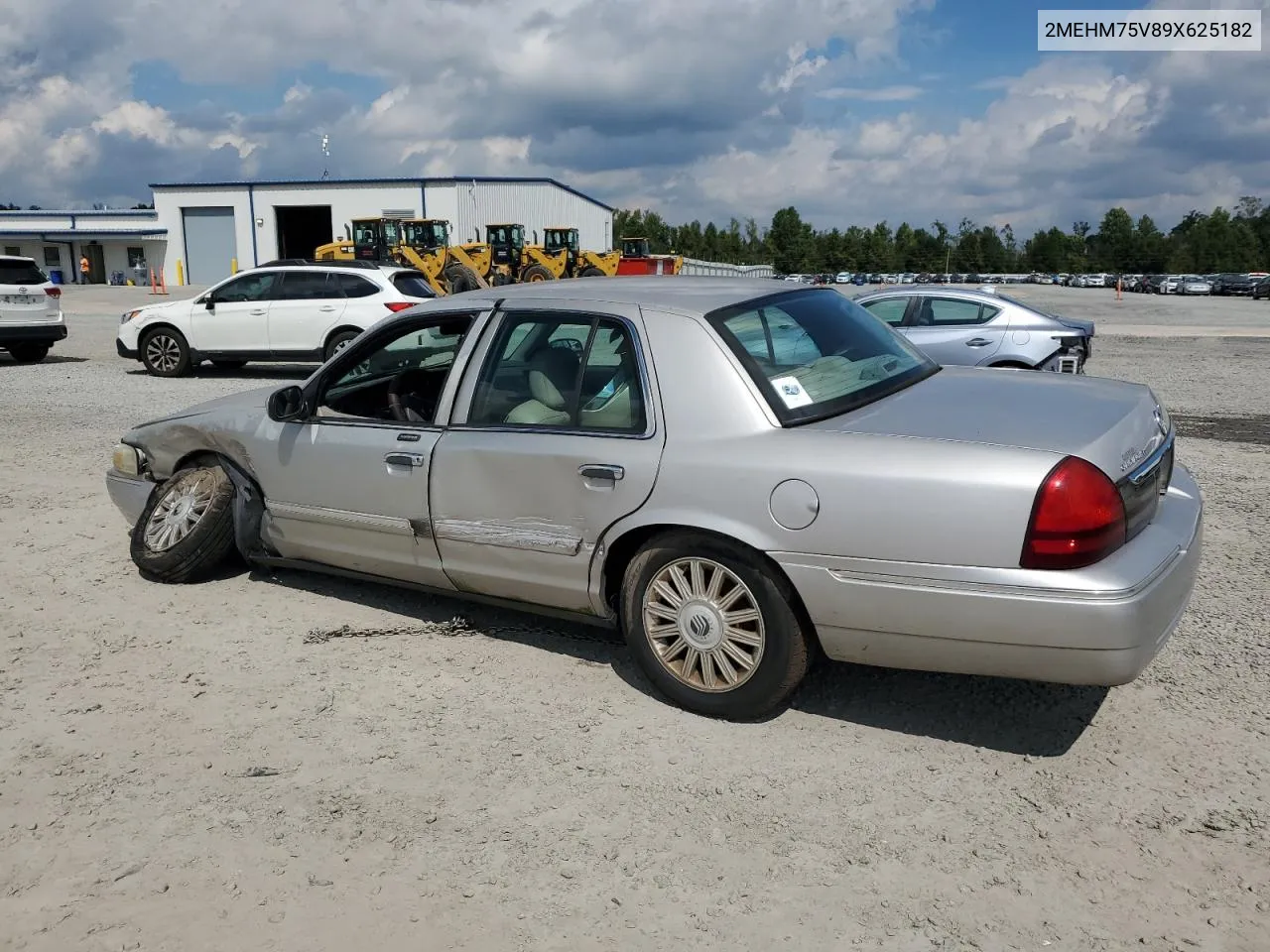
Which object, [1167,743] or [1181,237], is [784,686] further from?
[1181,237]

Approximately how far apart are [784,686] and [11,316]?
16.1m

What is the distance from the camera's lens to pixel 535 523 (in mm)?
4137

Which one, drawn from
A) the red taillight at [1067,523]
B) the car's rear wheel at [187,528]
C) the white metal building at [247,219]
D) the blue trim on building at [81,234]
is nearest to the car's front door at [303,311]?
the car's rear wheel at [187,528]

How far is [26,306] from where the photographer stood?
1606 cm

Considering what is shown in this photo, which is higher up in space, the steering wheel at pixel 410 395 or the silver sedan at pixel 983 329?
the silver sedan at pixel 983 329

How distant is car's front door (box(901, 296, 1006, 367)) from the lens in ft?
38.5

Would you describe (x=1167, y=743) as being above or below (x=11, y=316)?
Answer: below

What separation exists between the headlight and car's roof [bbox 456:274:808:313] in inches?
88.2

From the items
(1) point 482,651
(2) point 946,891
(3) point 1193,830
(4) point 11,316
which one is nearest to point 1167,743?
(3) point 1193,830

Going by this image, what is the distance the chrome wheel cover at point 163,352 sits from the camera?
1505cm

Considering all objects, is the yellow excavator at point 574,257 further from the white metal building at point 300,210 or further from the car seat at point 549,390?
the car seat at point 549,390

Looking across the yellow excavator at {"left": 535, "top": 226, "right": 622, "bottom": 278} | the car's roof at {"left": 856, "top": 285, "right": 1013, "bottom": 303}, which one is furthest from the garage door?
the car's roof at {"left": 856, "top": 285, "right": 1013, "bottom": 303}

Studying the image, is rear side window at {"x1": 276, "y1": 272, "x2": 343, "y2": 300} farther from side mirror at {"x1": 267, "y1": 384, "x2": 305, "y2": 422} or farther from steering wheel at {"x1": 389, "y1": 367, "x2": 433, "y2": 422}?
side mirror at {"x1": 267, "y1": 384, "x2": 305, "y2": 422}

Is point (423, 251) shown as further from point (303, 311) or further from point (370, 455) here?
point (370, 455)
